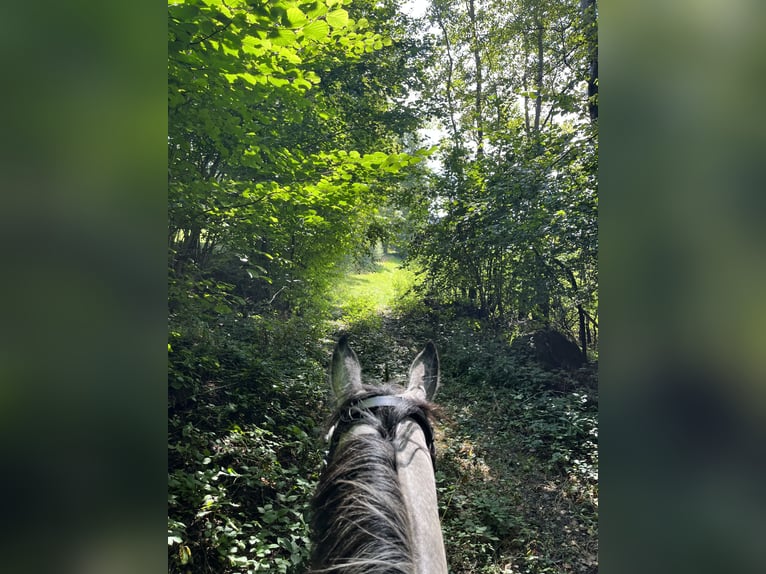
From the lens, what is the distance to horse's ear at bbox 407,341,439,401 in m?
1.58

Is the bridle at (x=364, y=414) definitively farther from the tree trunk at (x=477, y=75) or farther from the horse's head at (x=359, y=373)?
the tree trunk at (x=477, y=75)

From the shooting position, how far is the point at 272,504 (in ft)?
4.95

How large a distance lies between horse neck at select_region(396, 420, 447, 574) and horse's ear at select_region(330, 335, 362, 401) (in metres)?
0.31

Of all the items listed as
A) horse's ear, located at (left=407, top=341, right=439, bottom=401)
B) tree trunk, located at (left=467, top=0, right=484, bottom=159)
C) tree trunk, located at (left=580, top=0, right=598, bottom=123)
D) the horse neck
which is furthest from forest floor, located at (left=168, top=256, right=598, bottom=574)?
tree trunk, located at (left=580, top=0, right=598, bottom=123)

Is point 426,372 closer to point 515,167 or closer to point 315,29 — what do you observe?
point 515,167

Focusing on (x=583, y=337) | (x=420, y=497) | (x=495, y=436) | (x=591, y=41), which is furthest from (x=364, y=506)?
(x=591, y=41)

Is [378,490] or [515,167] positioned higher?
[515,167]

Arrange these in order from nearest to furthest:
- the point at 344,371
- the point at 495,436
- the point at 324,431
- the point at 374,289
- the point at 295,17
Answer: the point at 295,17 < the point at 324,431 < the point at 344,371 < the point at 495,436 < the point at 374,289

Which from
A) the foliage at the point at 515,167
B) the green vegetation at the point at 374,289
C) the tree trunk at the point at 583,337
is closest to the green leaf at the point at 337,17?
the foliage at the point at 515,167

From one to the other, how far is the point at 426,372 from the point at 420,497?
663 millimetres

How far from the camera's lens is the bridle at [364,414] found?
4.16 ft

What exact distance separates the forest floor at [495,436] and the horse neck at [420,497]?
23 cm

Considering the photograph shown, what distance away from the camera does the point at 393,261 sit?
1.92 m
